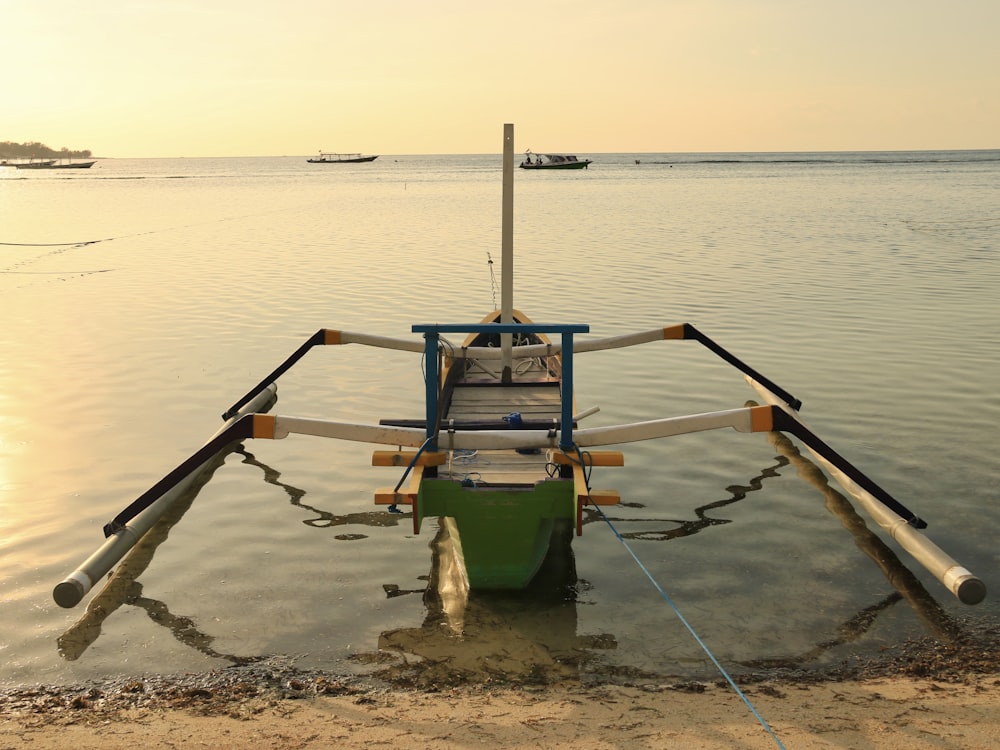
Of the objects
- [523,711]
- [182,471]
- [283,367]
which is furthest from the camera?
[283,367]

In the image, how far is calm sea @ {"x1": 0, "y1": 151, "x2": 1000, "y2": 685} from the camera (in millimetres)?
6520

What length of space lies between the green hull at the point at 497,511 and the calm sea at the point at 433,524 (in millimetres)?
507

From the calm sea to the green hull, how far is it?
0.51 meters

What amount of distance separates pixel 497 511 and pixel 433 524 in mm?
2177

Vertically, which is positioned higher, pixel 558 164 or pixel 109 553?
pixel 558 164

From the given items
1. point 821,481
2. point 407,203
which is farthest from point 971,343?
point 407,203

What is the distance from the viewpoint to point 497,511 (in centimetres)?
671

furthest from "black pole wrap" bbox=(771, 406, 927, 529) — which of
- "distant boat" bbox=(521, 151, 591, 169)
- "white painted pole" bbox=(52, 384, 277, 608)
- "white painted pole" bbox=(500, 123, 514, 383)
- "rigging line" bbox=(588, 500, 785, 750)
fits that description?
"distant boat" bbox=(521, 151, 591, 169)

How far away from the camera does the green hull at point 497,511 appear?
6707mm

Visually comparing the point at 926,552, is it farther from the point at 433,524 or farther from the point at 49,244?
the point at 49,244

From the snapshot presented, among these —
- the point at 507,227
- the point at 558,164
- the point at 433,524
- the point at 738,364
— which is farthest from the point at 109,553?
the point at 558,164

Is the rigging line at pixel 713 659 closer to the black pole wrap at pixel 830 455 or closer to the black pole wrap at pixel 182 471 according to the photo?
the black pole wrap at pixel 830 455

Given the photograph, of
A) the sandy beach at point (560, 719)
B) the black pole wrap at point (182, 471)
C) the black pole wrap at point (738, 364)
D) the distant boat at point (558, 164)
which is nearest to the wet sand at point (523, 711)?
the sandy beach at point (560, 719)

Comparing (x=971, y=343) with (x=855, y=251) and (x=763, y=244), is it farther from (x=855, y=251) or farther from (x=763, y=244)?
(x=763, y=244)
